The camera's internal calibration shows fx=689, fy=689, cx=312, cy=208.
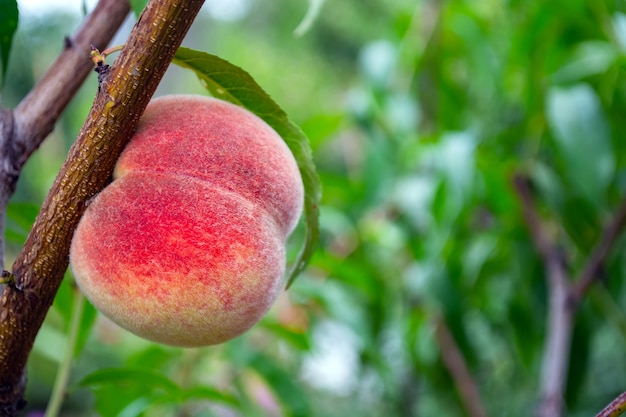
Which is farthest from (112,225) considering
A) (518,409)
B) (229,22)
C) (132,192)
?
(229,22)

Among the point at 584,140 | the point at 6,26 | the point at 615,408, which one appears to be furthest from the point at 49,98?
the point at 584,140

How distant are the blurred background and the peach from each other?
0.47 feet

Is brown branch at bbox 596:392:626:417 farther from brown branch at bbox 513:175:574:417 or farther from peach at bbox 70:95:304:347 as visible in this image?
brown branch at bbox 513:175:574:417

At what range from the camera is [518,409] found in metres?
1.67

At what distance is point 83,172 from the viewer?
40 centimetres

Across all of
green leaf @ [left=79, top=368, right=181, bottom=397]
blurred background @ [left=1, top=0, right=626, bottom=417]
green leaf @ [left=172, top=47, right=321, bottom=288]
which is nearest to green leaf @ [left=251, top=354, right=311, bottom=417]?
blurred background @ [left=1, top=0, right=626, bottom=417]

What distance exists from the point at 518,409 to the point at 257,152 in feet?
4.72

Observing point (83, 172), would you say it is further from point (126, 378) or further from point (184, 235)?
point (126, 378)

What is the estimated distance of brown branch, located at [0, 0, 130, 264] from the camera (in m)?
0.49

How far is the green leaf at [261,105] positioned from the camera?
459mm

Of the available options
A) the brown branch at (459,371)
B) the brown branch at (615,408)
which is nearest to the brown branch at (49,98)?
the brown branch at (615,408)

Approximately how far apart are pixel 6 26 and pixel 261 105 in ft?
0.72

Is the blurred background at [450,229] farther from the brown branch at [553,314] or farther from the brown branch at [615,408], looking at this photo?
the brown branch at [615,408]

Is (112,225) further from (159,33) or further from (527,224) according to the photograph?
(527,224)
